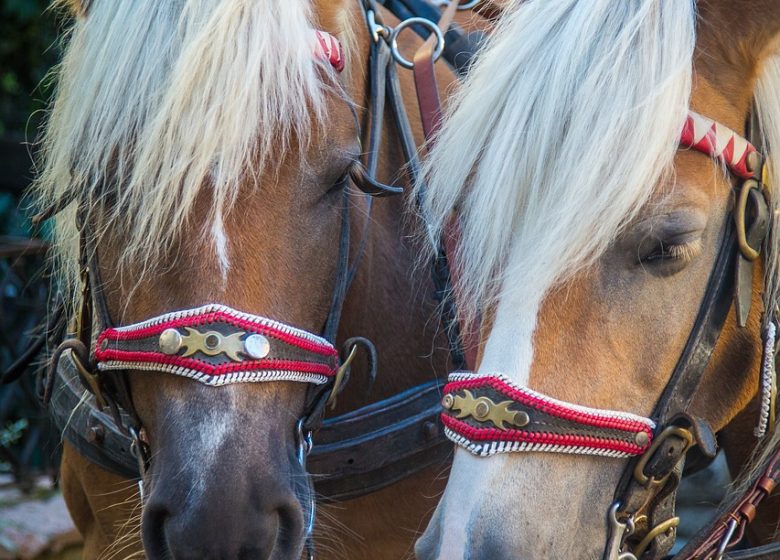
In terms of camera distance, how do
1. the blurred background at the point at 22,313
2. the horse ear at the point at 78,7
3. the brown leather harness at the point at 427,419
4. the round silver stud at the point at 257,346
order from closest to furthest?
the brown leather harness at the point at 427,419 → the round silver stud at the point at 257,346 → the horse ear at the point at 78,7 → the blurred background at the point at 22,313

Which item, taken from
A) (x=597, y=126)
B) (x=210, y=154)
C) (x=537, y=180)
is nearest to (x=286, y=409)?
(x=210, y=154)

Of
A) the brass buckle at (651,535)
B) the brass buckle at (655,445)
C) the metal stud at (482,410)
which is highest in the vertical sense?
the metal stud at (482,410)

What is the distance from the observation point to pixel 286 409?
1.57 meters

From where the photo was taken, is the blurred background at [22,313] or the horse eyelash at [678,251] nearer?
the horse eyelash at [678,251]

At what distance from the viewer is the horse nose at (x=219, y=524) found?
1411 mm

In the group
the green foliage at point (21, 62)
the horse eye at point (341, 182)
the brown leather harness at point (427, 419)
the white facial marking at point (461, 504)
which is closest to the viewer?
the white facial marking at point (461, 504)

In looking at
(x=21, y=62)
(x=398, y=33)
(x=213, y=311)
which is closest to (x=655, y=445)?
(x=213, y=311)

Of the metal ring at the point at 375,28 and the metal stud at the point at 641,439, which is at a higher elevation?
the metal ring at the point at 375,28

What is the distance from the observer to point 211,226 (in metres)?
1.52

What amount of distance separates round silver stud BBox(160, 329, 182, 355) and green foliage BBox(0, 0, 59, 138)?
3.13 m

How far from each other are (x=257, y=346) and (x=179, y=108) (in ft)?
1.27

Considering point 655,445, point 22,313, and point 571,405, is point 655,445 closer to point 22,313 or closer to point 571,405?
point 571,405

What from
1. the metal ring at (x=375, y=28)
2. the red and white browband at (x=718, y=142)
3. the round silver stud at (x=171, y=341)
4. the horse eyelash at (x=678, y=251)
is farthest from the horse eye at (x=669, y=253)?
the metal ring at (x=375, y=28)

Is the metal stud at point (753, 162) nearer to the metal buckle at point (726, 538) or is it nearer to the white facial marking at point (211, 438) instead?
the metal buckle at point (726, 538)
